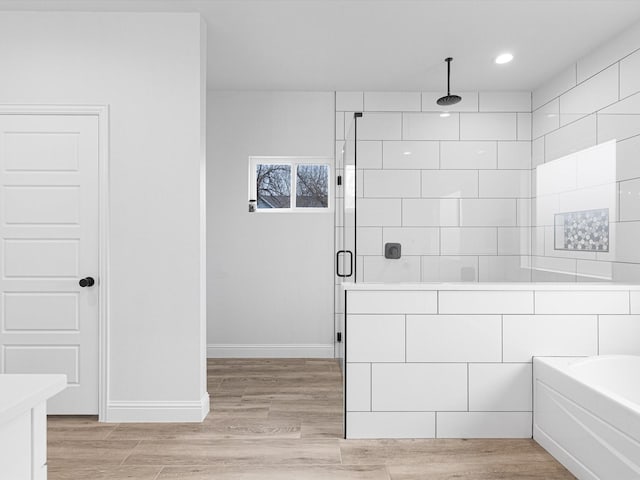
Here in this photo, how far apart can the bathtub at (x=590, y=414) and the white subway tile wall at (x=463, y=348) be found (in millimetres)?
106

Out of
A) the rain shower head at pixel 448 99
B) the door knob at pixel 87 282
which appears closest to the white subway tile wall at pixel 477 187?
the rain shower head at pixel 448 99

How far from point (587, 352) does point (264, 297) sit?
2.53 meters

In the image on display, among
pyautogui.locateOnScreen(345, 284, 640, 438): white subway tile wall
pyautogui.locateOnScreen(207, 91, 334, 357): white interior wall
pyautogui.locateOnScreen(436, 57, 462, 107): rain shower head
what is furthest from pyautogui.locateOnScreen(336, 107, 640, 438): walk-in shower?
pyautogui.locateOnScreen(207, 91, 334, 357): white interior wall

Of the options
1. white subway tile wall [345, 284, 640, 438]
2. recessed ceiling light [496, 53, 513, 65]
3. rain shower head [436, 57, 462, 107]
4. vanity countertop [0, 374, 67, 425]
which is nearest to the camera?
vanity countertop [0, 374, 67, 425]

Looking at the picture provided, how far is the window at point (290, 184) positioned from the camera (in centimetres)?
410

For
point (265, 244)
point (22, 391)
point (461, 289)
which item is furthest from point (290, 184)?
point (22, 391)

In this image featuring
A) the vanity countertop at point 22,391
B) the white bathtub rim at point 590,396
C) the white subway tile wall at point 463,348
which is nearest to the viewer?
the vanity countertop at point 22,391

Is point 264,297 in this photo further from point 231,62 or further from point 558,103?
point 558,103

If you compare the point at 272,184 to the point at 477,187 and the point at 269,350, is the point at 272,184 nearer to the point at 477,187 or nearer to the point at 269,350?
the point at 269,350

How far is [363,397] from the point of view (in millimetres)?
2381

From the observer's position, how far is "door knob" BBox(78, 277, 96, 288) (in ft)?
8.59

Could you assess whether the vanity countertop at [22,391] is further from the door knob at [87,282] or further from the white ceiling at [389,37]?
the white ceiling at [389,37]

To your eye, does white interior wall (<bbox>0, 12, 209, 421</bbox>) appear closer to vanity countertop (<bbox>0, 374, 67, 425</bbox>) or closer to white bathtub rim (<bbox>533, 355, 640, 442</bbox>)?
vanity countertop (<bbox>0, 374, 67, 425</bbox>)

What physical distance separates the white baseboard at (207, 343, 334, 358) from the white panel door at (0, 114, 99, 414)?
4.83ft
